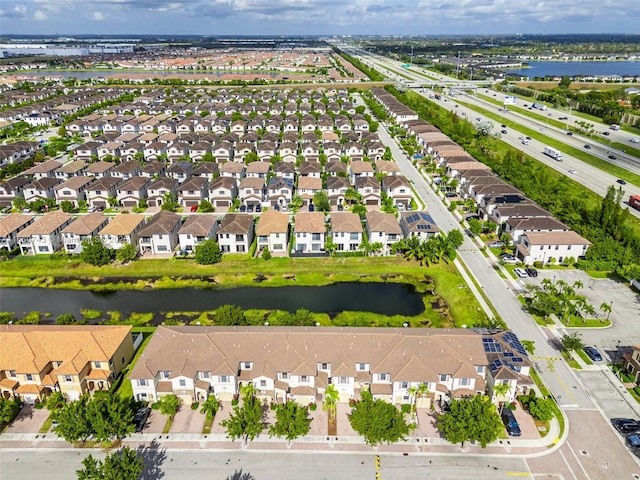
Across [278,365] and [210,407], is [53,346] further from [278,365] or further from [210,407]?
[278,365]

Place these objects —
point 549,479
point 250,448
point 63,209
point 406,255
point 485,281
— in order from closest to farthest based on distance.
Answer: point 549,479, point 250,448, point 485,281, point 406,255, point 63,209

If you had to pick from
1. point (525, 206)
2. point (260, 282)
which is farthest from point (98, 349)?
point (525, 206)

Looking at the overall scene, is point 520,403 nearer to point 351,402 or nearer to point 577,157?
point 351,402

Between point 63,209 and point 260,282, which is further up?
point 63,209

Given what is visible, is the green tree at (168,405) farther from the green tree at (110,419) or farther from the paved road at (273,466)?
the paved road at (273,466)

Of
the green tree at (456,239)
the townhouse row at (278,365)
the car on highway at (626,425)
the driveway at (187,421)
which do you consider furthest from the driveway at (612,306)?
the driveway at (187,421)

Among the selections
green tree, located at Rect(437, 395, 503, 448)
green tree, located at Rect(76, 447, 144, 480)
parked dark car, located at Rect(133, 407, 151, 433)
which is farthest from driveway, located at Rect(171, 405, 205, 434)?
green tree, located at Rect(437, 395, 503, 448)

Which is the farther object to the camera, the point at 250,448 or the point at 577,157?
the point at 577,157
